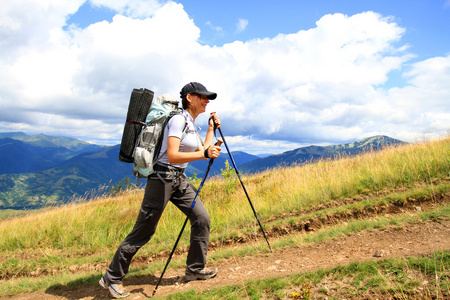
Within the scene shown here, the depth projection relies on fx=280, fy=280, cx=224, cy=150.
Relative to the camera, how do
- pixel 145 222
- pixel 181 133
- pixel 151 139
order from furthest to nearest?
pixel 145 222, pixel 151 139, pixel 181 133

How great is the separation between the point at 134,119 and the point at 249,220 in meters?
4.28

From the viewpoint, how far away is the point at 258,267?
182 inches

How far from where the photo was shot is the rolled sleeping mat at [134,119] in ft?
13.5

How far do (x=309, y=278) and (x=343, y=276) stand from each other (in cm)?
41

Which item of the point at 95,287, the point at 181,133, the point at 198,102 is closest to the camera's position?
the point at 181,133

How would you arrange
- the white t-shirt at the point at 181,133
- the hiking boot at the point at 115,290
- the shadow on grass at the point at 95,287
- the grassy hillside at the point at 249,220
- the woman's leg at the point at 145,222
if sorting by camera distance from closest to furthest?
the white t-shirt at the point at 181,133 → the woman's leg at the point at 145,222 → the hiking boot at the point at 115,290 → the shadow on grass at the point at 95,287 → the grassy hillside at the point at 249,220

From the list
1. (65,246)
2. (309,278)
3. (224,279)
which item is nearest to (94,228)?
(65,246)

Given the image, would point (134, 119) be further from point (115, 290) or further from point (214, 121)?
point (115, 290)

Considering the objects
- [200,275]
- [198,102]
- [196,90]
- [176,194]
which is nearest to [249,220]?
[200,275]

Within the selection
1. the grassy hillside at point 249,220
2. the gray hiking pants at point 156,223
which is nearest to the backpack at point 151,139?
the gray hiking pants at point 156,223

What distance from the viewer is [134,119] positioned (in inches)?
163

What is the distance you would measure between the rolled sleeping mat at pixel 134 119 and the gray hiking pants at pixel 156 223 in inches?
22.6

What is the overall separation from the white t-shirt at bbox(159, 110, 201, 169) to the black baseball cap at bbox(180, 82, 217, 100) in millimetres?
302

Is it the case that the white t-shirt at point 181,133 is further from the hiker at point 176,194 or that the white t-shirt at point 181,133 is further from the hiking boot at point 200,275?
the hiking boot at point 200,275
